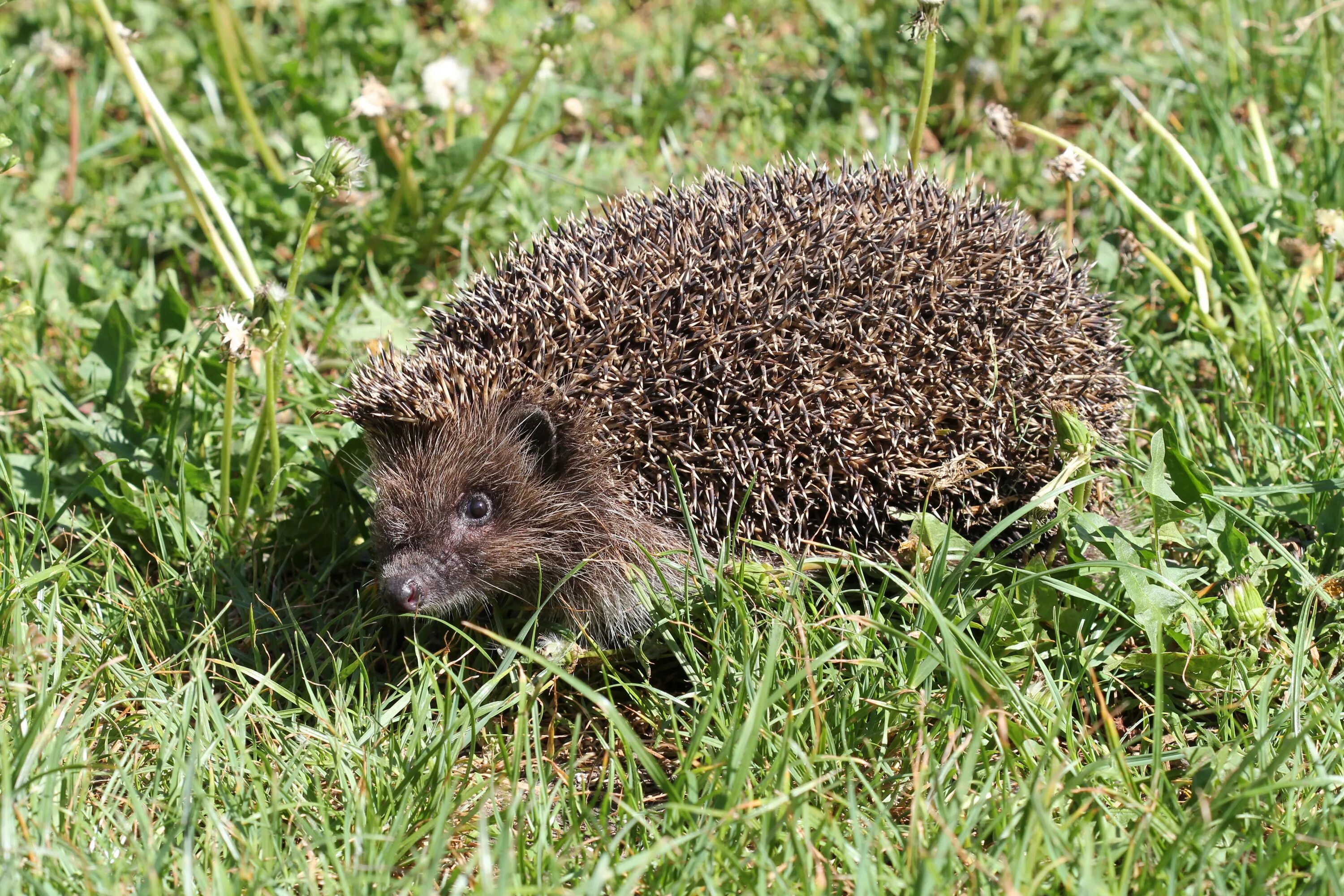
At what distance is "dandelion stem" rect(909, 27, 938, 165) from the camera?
4.48 meters

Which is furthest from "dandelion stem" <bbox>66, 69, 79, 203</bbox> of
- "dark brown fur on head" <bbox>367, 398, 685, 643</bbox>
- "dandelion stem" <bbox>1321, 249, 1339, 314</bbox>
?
"dandelion stem" <bbox>1321, 249, 1339, 314</bbox>

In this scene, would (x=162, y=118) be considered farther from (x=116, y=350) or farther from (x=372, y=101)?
(x=372, y=101)

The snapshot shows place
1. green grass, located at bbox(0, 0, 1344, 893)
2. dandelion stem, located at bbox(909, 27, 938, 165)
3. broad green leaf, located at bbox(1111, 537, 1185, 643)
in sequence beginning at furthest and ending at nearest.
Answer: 1. dandelion stem, located at bbox(909, 27, 938, 165)
2. broad green leaf, located at bbox(1111, 537, 1185, 643)
3. green grass, located at bbox(0, 0, 1344, 893)

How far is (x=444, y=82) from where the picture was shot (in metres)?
6.20

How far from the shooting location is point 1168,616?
12.1 feet

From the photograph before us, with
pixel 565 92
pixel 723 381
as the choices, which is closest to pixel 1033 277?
pixel 723 381

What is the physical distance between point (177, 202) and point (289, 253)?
28.3 inches

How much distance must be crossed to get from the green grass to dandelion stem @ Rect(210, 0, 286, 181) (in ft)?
0.58

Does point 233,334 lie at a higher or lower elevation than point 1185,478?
higher

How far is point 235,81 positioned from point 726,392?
3.49m

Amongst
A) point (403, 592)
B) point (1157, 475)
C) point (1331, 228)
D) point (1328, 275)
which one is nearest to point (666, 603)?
point (403, 592)

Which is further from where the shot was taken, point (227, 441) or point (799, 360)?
point (227, 441)

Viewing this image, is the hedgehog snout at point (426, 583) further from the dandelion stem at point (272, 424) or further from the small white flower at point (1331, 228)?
the small white flower at point (1331, 228)

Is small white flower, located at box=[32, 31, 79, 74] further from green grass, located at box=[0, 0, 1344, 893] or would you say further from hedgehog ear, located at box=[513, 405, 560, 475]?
hedgehog ear, located at box=[513, 405, 560, 475]
